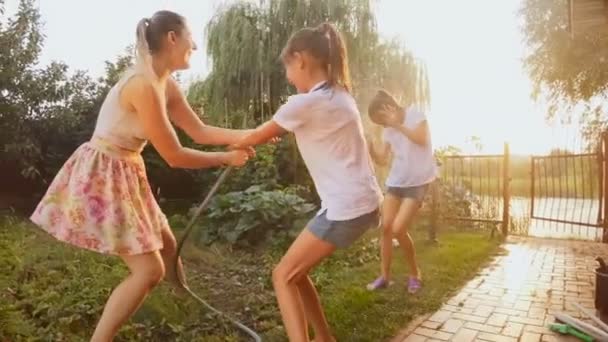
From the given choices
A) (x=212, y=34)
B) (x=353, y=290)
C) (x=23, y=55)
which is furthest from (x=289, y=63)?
(x=212, y=34)

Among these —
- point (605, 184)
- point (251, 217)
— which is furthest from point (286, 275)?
point (605, 184)

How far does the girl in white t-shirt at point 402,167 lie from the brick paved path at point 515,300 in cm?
54

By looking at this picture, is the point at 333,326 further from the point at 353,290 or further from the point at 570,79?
the point at 570,79

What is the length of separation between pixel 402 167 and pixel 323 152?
→ 70.8 inches

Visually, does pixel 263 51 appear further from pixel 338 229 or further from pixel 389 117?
pixel 338 229

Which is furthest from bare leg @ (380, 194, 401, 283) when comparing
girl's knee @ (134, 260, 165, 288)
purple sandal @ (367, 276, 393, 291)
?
girl's knee @ (134, 260, 165, 288)

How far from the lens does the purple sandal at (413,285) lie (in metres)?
3.69

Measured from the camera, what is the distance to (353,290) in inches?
139

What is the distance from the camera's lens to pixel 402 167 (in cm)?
363

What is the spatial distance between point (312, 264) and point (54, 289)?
7.30 ft

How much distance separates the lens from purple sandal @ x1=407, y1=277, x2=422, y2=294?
3686 mm

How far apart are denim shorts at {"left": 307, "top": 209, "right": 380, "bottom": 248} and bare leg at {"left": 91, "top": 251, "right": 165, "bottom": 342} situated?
66 cm

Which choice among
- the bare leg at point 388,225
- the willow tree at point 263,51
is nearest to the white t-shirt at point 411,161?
the bare leg at point 388,225

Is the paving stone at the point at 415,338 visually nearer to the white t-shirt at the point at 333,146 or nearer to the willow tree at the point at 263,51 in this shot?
the white t-shirt at the point at 333,146
